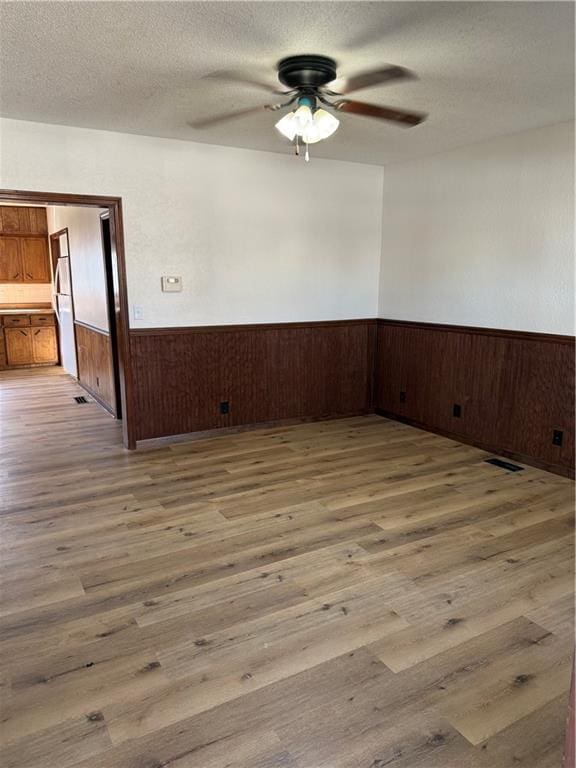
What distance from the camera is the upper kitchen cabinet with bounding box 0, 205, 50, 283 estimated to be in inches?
330

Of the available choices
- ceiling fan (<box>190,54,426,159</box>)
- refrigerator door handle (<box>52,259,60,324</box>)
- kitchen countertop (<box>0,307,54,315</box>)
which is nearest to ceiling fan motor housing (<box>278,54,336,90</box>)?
ceiling fan (<box>190,54,426,159</box>)

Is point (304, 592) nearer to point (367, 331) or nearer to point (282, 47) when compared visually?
point (282, 47)

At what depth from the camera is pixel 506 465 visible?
4.15 m

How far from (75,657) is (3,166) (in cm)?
329

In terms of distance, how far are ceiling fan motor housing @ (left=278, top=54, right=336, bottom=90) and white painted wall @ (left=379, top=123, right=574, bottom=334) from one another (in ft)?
6.62

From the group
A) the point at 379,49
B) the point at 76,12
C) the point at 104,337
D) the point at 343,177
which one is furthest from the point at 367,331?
the point at 76,12

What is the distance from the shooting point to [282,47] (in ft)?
8.12

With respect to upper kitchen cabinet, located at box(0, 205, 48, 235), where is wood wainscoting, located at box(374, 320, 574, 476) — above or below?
below

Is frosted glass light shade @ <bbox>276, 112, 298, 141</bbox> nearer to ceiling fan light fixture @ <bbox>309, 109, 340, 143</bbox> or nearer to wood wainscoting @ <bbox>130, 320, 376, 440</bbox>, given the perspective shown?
ceiling fan light fixture @ <bbox>309, 109, 340, 143</bbox>

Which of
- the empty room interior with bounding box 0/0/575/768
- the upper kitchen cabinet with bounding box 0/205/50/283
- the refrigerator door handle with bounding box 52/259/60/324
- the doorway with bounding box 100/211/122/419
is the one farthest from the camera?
the upper kitchen cabinet with bounding box 0/205/50/283

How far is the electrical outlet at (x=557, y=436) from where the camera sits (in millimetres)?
3900

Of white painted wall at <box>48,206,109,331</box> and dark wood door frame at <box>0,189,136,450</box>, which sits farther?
white painted wall at <box>48,206,109,331</box>

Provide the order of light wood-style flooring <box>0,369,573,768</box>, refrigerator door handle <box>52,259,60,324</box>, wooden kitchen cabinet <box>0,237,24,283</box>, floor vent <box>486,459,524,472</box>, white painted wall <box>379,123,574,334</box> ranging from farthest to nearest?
wooden kitchen cabinet <box>0,237,24,283</box>, refrigerator door handle <box>52,259,60,324</box>, floor vent <box>486,459,524,472</box>, white painted wall <box>379,123,574,334</box>, light wood-style flooring <box>0,369,573,768</box>

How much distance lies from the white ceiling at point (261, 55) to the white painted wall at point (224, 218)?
289mm
